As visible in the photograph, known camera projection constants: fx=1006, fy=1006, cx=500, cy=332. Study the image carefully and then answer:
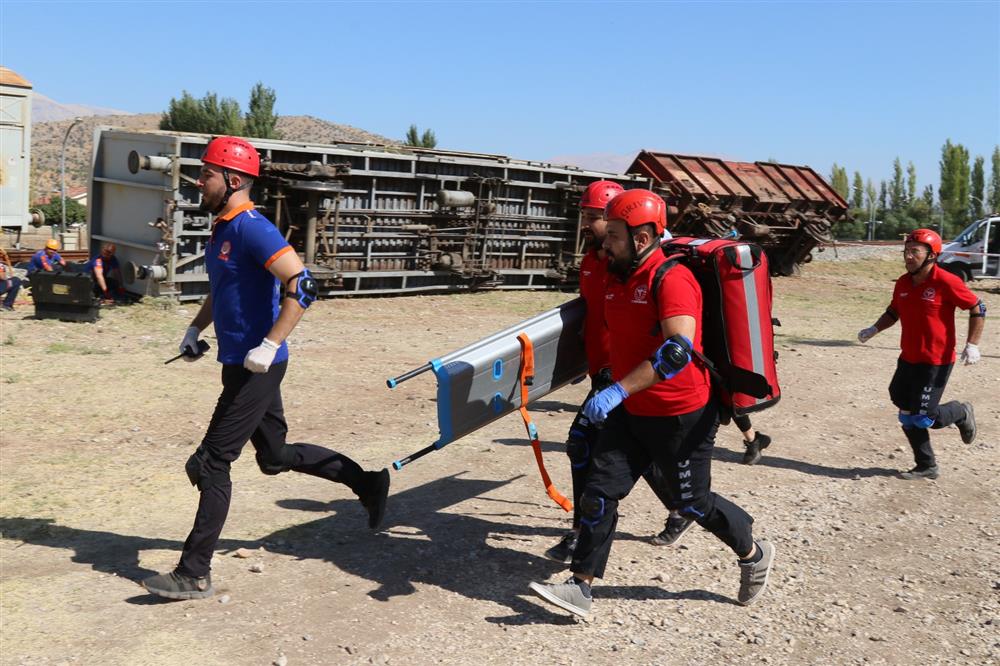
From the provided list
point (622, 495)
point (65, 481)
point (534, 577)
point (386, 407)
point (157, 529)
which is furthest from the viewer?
point (386, 407)

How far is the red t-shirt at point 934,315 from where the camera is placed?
314 inches

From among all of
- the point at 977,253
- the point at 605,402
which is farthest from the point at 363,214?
the point at 977,253

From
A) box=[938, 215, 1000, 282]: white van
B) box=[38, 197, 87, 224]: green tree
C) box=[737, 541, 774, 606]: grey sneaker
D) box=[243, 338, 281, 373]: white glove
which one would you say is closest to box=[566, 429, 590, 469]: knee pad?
box=[737, 541, 774, 606]: grey sneaker

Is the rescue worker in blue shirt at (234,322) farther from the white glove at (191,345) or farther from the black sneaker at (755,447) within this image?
the black sneaker at (755,447)

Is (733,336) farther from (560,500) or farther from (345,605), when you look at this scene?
(345,605)

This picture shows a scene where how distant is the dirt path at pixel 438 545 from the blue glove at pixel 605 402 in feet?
3.76

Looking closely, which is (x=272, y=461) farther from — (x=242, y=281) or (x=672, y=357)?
(x=672, y=357)

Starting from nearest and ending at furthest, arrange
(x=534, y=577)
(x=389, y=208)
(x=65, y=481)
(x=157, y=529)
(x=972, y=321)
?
(x=534, y=577) < (x=157, y=529) < (x=65, y=481) < (x=972, y=321) < (x=389, y=208)

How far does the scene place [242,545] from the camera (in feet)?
19.7

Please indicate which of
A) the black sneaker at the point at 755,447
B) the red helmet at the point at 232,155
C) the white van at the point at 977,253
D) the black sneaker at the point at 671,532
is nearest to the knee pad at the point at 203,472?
the red helmet at the point at 232,155

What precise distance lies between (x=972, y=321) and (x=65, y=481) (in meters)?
7.23

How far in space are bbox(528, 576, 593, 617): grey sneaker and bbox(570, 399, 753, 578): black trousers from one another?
10 cm

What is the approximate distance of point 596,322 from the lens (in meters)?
6.00

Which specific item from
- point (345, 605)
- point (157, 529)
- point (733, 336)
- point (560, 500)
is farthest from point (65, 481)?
point (733, 336)
